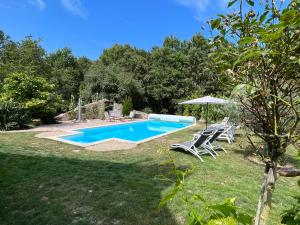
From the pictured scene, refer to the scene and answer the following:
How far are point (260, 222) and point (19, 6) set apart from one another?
2739 centimetres

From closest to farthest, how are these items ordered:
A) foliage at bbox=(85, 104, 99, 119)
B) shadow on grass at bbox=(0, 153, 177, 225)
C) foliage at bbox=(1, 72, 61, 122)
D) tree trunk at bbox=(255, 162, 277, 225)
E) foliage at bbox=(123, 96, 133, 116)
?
tree trunk at bbox=(255, 162, 277, 225), shadow on grass at bbox=(0, 153, 177, 225), foliage at bbox=(1, 72, 61, 122), foliage at bbox=(85, 104, 99, 119), foliage at bbox=(123, 96, 133, 116)

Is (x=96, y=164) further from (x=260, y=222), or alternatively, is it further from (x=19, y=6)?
(x=19, y=6)

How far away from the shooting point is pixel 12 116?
499 inches

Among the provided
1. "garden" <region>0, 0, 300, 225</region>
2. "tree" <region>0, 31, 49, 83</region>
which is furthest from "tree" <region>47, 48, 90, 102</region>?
"garden" <region>0, 0, 300, 225</region>

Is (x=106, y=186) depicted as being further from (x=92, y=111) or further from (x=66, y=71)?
(x=66, y=71)

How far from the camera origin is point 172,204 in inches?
166

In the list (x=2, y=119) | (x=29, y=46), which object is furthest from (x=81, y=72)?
(x=2, y=119)

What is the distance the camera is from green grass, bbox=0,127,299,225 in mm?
3832

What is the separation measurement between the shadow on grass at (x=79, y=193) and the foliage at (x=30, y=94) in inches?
339

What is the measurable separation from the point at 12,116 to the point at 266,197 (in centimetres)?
1346

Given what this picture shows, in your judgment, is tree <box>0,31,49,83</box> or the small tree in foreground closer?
the small tree in foreground

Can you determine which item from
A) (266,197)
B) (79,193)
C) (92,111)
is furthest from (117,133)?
(266,197)

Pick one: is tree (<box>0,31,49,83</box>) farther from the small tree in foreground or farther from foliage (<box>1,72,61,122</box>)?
the small tree in foreground

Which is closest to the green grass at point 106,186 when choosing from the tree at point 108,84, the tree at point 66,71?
the tree at point 108,84
